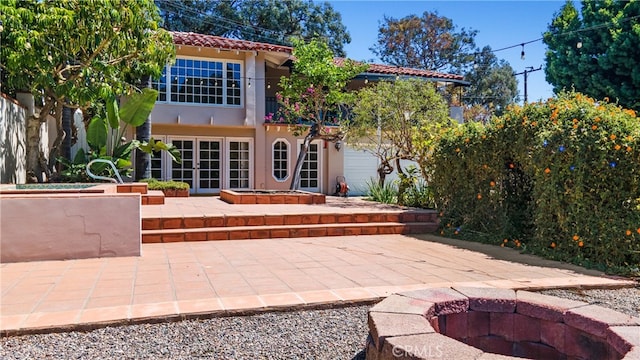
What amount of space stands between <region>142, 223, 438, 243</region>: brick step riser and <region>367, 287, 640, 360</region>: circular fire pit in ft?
17.0

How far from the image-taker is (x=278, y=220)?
27.9ft

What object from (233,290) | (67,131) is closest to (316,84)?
(67,131)

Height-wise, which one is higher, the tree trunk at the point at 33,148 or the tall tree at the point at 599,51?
the tall tree at the point at 599,51

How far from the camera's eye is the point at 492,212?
8.04 metres

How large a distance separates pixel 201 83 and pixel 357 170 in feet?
22.8

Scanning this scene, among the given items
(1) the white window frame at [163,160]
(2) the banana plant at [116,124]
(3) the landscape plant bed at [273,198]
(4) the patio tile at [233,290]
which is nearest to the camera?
(4) the patio tile at [233,290]

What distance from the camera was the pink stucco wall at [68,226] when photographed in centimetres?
557

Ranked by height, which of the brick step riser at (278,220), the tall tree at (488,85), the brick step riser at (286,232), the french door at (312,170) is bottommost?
the brick step riser at (286,232)

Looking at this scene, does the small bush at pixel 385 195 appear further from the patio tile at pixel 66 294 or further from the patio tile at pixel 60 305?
the patio tile at pixel 60 305

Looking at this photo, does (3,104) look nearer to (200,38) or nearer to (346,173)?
(200,38)

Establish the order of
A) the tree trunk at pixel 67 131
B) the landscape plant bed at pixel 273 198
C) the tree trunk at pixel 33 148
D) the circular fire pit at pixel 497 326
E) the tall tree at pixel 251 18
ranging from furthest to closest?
the tall tree at pixel 251 18
the tree trunk at pixel 67 131
the landscape plant bed at pixel 273 198
the tree trunk at pixel 33 148
the circular fire pit at pixel 497 326

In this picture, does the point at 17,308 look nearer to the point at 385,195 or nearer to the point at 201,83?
the point at 385,195

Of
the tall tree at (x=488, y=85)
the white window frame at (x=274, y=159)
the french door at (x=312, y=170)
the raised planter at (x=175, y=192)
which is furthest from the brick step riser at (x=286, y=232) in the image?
the tall tree at (x=488, y=85)

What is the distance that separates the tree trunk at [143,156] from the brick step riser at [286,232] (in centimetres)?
753
